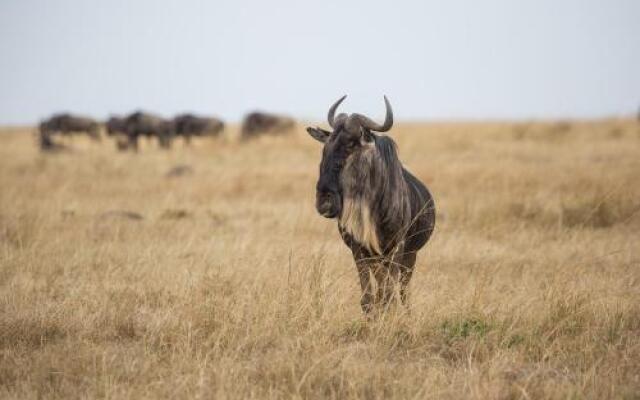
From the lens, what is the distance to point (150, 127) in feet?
101

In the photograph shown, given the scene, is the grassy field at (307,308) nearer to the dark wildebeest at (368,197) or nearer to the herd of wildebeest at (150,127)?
the dark wildebeest at (368,197)

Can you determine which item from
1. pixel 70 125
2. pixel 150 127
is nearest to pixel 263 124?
pixel 150 127

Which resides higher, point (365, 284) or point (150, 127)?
point (150, 127)

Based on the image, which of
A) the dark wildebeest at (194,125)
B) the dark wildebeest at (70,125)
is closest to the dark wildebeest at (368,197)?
the dark wildebeest at (194,125)

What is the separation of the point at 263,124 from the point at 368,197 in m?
34.1

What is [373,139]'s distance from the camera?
4488mm

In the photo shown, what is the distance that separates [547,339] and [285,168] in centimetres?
1282

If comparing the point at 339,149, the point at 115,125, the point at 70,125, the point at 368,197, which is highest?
the point at 339,149

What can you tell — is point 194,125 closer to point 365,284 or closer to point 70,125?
point 70,125

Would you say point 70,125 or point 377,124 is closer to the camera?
point 377,124

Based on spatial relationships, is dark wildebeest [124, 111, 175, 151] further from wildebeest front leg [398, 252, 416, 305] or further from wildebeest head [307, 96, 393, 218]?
wildebeest head [307, 96, 393, 218]

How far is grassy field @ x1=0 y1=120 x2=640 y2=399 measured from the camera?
343 cm

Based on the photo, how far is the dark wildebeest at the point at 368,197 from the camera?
14.0 ft

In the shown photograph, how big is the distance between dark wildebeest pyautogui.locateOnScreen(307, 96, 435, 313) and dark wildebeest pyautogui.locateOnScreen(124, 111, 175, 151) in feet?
86.0
